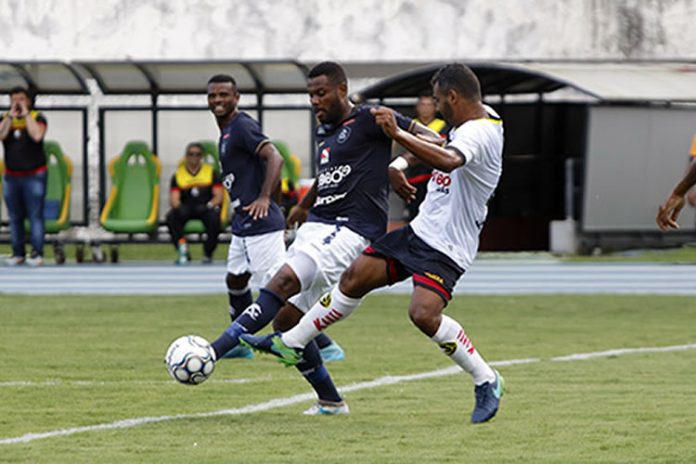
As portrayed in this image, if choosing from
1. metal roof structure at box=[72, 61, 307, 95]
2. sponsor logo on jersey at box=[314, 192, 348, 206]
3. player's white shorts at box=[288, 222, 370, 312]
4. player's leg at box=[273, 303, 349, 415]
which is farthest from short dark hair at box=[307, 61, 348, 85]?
→ metal roof structure at box=[72, 61, 307, 95]

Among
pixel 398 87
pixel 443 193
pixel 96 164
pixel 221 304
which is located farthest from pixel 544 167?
pixel 443 193

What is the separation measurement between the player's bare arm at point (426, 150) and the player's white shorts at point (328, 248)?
1.27 m

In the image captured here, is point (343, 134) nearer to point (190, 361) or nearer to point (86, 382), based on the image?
point (190, 361)

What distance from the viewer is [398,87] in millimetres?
25828

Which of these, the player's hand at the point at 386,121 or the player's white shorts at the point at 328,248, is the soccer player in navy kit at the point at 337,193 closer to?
the player's white shorts at the point at 328,248

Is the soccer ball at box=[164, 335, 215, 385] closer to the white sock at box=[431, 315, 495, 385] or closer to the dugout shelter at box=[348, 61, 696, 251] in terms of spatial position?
the white sock at box=[431, 315, 495, 385]

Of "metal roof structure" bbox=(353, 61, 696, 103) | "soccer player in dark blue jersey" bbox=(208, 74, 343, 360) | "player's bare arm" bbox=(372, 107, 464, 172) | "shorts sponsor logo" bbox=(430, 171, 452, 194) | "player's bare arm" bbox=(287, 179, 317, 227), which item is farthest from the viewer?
"metal roof structure" bbox=(353, 61, 696, 103)

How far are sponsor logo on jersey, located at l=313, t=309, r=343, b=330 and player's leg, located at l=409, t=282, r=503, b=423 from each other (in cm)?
41

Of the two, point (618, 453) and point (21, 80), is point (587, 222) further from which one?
point (618, 453)

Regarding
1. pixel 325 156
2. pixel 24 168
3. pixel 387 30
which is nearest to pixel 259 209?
pixel 325 156

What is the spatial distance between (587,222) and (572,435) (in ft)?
56.9

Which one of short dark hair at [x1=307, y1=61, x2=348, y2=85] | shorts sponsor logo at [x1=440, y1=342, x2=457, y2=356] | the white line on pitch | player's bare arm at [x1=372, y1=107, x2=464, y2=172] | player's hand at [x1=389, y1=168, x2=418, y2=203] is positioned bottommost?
the white line on pitch

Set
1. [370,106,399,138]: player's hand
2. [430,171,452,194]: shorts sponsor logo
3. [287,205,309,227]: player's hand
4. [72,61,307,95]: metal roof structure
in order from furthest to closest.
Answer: [72,61,307,95]: metal roof structure → [287,205,309,227]: player's hand → [430,171,452,194]: shorts sponsor logo → [370,106,399,138]: player's hand

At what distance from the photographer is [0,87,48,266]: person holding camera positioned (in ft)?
64.8
